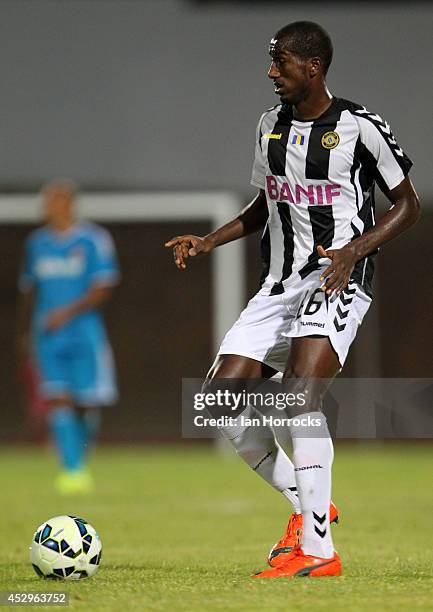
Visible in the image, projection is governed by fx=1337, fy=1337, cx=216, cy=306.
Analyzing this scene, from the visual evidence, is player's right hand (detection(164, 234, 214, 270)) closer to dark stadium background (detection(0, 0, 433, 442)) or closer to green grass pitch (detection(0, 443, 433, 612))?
green grass pitch (detection(0, 443, 433, 612))

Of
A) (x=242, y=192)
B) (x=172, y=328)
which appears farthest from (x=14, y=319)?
(x=242, y=192)

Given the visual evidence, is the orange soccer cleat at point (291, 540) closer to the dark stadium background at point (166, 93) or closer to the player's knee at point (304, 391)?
the player's knee at point (304, 391)

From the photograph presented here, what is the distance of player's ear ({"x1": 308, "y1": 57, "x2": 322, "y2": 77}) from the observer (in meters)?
5.16

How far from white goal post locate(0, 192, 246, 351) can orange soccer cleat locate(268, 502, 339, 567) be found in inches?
323

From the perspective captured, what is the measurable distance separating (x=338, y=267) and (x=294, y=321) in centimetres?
37

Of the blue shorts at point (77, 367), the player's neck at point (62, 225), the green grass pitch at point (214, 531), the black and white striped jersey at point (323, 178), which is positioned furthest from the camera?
the player's neck at point (62, 225)

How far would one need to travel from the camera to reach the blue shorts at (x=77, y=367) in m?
10.8

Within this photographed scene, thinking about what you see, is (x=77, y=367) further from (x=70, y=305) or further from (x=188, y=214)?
(x=188, y=214)

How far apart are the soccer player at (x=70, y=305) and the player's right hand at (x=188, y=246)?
206 inches

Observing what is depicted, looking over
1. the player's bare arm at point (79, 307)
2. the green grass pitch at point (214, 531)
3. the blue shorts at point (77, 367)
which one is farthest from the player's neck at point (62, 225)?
the green grass pitch at point (214, 531)

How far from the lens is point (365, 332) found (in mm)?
14281

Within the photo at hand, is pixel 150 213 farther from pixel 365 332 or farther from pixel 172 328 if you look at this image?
pixel 365 332

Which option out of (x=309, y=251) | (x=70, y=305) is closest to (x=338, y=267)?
(x=309, y=251)

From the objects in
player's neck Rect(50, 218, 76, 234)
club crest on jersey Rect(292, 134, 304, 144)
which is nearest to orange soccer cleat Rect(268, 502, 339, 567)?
club crest on jersey Rect(292, 134, 304, 144)
